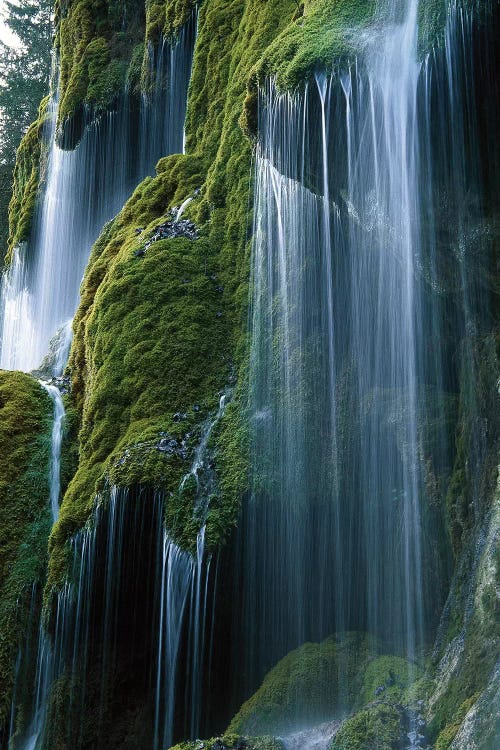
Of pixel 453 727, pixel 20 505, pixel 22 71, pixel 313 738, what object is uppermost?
pixel 22 71

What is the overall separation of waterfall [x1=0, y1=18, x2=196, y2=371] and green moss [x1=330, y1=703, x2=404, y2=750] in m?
11.4

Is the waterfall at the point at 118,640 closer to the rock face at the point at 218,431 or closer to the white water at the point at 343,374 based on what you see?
the rock face at the point at 218,431

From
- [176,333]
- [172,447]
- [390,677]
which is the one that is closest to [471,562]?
[390,677]

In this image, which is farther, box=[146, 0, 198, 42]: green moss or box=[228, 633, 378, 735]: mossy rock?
box=[146, 0, 198, 42]: green moss

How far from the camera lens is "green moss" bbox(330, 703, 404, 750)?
230 inches

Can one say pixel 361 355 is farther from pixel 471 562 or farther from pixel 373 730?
pixel 373 730

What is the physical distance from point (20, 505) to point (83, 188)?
921 centimetres

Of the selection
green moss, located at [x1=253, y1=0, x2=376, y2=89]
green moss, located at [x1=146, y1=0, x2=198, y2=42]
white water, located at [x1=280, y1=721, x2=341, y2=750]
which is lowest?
white water, located at [x1=280, y1=721, x2=341, y2=750]

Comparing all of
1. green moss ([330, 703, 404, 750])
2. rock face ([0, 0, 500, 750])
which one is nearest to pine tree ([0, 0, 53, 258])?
rock face ([0, 0, 500, 750])

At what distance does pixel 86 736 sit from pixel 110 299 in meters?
5.13

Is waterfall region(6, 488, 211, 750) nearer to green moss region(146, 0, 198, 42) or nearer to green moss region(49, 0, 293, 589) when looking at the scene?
green moss region(49, 0, 293, 589)

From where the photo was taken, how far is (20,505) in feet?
31.6

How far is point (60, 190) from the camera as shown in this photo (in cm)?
1752

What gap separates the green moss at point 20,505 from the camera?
28.4 feet
